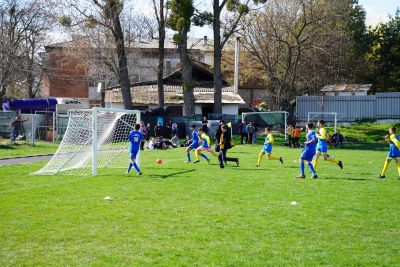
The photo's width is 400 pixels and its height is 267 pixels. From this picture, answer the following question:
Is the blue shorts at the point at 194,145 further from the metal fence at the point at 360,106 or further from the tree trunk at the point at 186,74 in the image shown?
the metal fence at the point at 360,106

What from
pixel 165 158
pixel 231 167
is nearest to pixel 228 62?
pixel 165 158

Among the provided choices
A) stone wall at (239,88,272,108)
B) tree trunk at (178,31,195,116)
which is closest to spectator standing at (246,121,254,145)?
tree trunk at (178,31,195,116)

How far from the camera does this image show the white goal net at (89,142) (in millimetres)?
17281

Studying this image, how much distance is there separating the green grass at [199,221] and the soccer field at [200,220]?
2 cm

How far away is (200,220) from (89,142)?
1063 cm

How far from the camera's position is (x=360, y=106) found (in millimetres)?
42719

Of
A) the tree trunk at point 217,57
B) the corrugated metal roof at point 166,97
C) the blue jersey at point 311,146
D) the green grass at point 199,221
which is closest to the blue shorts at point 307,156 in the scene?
the blue jersey at point 311,146

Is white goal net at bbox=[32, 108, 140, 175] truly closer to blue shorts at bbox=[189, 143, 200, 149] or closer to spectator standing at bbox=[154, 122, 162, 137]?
blue shorts at bbox=[189, 143, 200, 149]

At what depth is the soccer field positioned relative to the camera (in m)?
7.39

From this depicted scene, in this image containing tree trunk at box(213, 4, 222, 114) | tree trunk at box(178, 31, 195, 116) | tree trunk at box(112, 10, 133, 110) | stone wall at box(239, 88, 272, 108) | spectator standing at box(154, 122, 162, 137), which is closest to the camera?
spectator standing at box(154, 122, 162, 137)

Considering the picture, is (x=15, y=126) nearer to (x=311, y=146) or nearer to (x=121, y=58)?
(x=121, y=58)

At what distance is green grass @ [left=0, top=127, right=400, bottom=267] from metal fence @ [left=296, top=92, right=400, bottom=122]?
2743 centimetres

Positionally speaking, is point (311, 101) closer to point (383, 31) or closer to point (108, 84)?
point (383, 31)

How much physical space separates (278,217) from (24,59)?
39246 mm
